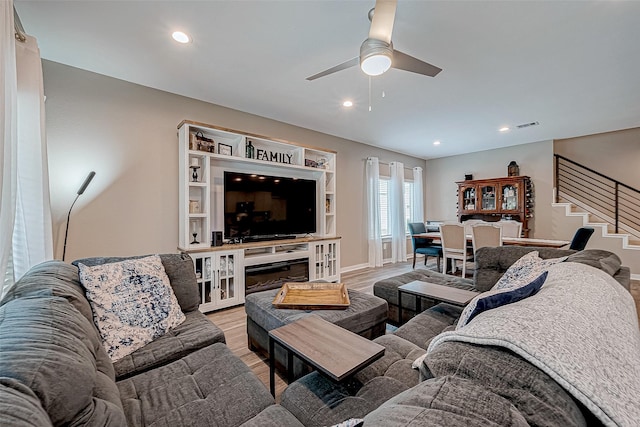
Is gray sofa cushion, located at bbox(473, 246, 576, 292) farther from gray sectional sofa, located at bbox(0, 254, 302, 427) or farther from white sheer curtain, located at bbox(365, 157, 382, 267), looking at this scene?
white sheer curtain, located at bbox(365, 157, 382, 267)

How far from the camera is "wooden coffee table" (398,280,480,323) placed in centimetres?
198

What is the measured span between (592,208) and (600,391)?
676 cm

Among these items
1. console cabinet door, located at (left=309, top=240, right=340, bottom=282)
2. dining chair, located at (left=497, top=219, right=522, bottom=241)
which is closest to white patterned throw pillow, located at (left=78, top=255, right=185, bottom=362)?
console cabinet door, located at (left=309, top=240, right=340, bottom=282)

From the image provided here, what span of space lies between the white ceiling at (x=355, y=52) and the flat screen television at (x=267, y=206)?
1047 millimetres

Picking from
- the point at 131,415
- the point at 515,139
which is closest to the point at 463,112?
the point at 515,139

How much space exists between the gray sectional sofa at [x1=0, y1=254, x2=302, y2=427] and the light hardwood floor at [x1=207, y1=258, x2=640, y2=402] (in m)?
0.55

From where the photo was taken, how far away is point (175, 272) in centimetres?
195

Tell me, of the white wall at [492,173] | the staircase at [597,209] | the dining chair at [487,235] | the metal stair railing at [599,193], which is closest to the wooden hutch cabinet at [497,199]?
the white wall at [492,173]

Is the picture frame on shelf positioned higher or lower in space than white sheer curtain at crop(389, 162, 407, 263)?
higher

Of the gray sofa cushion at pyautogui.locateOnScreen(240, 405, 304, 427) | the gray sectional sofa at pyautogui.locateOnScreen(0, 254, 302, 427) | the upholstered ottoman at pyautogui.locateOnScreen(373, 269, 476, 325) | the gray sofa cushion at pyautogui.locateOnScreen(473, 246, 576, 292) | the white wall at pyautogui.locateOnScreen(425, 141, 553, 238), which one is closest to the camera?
the gray sectional sofa at pyautogui.locateOnScreen(0, 254, 302, 427)

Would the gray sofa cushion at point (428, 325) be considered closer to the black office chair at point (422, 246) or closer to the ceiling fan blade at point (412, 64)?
the ceiling fan blade at point (412, 64)

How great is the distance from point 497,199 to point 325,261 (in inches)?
166

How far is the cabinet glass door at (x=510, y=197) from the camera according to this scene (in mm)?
5578

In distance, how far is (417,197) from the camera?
22.4 ft
